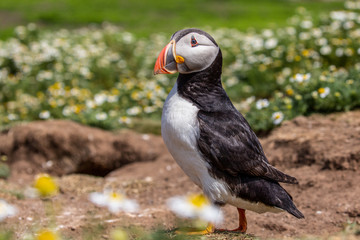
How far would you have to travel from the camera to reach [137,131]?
271 inches

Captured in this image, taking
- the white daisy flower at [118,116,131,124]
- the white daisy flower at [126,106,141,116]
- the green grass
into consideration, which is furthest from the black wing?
the green grass

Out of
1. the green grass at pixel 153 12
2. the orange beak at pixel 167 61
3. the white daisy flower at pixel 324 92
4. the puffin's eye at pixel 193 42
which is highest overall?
the puffin's eye at pixel 193 42

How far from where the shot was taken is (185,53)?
3.03 meters

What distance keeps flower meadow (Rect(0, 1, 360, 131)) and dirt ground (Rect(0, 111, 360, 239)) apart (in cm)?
32

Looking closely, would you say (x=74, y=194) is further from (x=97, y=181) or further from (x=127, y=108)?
(x=127, y=108)

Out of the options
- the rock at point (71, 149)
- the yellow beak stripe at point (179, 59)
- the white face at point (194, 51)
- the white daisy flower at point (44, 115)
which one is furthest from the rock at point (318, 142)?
the white daisy flower at point (44, 115)

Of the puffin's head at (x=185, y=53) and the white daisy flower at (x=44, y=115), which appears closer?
the puffin's head at (x=185, y=53)

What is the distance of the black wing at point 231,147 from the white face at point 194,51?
282mm

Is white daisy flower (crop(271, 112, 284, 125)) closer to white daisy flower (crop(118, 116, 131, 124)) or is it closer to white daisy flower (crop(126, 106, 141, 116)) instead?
white daisy flower (crop(118, 116, 131, 124))

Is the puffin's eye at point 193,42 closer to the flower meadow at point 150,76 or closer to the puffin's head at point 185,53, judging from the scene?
the puffin's head at point 185,53

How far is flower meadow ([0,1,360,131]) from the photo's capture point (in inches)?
225

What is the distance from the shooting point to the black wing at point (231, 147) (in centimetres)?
298

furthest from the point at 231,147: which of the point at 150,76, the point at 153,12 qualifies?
the point at 153,12

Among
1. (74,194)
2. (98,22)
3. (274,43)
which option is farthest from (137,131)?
(98,22)
